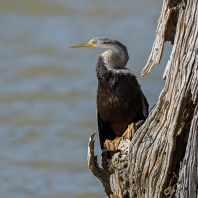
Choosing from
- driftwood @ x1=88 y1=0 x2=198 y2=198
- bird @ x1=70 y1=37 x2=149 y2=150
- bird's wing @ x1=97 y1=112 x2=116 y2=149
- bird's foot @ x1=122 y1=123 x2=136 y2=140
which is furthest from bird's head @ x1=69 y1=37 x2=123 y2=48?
driftwood @ x1=88 y1=0 x2=198 y2=198

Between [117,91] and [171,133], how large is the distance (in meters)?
1.57

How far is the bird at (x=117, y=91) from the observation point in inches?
269

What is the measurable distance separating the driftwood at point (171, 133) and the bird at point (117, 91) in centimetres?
105

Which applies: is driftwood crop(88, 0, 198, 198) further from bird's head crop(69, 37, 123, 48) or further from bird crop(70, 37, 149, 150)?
bird's head crop(69, 37, 123, 48)

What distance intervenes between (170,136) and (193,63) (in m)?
0.52

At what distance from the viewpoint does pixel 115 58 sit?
6906 millimetres

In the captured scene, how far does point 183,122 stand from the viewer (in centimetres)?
537

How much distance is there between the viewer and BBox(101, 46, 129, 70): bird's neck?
6.89 meters

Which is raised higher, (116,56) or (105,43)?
(105,43)

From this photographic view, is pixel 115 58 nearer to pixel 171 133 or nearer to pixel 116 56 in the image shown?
pixel 116 56

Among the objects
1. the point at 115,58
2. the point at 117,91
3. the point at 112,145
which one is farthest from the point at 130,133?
the point at 115,58

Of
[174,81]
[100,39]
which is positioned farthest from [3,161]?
[174,81]

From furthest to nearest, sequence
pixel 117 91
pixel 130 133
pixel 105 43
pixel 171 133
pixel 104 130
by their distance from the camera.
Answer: pixel 104 130
pixel 105 43
pixel 117 91
pixel 130 133
pixel 171 133

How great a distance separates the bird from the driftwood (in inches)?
41.5
